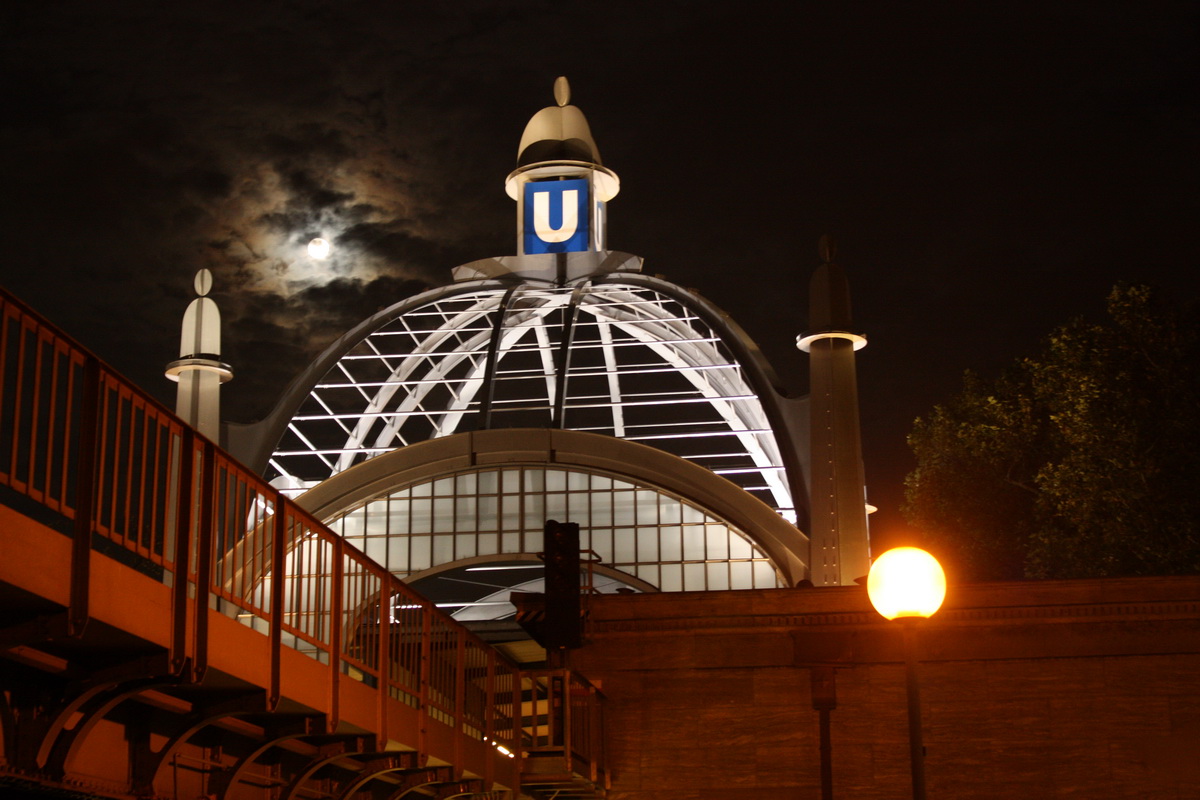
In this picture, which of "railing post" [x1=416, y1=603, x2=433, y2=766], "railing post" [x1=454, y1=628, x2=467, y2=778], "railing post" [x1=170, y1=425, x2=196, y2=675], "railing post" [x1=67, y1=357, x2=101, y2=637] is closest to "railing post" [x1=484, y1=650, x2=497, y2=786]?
"railing post" [x1=454, y1=628, x2=467, y2=778]

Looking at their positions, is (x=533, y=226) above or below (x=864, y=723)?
above

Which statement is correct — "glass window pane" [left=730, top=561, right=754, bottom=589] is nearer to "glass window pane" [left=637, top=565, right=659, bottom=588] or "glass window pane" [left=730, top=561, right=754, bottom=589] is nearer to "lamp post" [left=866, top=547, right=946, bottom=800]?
"glass window pane" [left=637, top=565, right=659, bottom=588]

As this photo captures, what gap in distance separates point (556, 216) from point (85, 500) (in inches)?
1302

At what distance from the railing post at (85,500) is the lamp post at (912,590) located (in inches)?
212

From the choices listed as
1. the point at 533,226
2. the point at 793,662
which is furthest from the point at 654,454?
the point at 793,662

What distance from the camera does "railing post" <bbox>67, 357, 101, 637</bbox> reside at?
727 cm

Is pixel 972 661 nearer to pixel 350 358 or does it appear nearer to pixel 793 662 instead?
pixel 793 662

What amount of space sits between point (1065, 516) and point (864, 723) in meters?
16.5

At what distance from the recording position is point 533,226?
4019 centimetres

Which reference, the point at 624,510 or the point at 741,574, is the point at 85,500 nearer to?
the point at 741,574

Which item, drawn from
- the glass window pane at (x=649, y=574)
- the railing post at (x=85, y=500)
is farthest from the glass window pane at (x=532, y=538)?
the railing post at (x=85, y=500)

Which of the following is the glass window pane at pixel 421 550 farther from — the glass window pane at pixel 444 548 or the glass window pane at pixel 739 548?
the glass window pane at pixel 739 548

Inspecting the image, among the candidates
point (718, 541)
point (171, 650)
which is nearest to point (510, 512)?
point (718, 541)

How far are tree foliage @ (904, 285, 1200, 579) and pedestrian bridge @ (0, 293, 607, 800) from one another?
19.8 m
